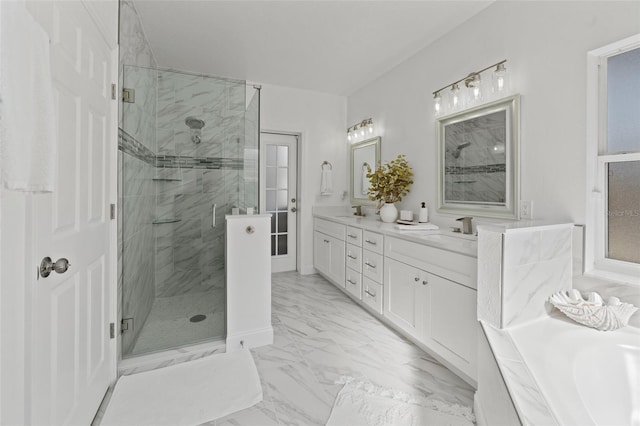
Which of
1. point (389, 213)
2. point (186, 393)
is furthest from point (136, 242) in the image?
point (389, 213)

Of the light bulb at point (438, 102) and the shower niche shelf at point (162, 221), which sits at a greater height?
the light bulb at point (438, 102)

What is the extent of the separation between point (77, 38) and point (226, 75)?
252 cm

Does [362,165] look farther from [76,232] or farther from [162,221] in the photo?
[76,232]

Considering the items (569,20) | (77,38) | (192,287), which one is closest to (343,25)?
(569,20)

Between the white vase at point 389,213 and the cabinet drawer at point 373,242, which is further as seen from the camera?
the white vase at point 389,213

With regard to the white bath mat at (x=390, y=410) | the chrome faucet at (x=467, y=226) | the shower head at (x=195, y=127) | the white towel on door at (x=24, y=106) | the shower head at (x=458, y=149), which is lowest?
the white bath mat at (x=390, y=410)

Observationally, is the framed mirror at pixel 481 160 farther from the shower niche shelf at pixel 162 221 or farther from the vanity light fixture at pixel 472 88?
the shower niche shelf at pixel 162 221

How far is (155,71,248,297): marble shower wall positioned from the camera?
7.56 feet

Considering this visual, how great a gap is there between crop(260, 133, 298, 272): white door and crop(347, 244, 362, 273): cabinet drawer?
1.33m

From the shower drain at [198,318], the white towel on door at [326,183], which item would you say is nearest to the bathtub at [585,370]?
the shower drain at [198,318]

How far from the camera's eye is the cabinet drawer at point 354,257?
2.94 m

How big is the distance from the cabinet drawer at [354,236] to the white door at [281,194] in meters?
1.29

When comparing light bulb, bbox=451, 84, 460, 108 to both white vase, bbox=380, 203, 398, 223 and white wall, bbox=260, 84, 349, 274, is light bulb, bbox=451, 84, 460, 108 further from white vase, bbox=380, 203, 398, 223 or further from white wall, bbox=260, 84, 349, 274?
white wall, bbox=260, 84, 349, 274

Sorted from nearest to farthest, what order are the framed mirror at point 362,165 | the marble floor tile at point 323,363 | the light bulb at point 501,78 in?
1. the marble floor tile at point 323,363
2. the light bulb at point 501,78
3. the framed mirror at point 362,165
